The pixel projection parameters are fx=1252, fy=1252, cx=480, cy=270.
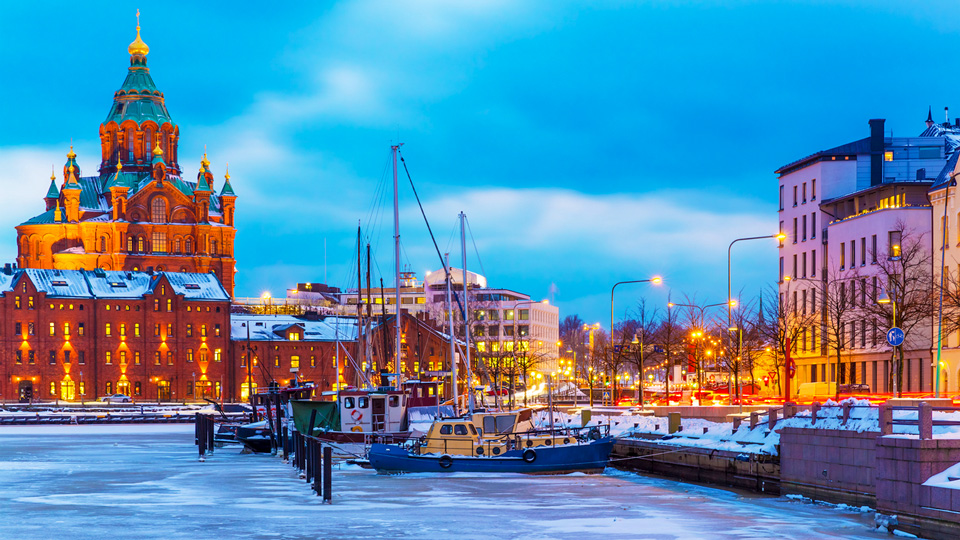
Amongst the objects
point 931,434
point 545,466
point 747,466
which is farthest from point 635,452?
point 931,434

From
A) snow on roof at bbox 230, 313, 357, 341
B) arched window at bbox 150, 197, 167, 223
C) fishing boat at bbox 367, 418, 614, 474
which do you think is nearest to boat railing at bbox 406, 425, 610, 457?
fishing boat at bbox 367, 418, 614, 474

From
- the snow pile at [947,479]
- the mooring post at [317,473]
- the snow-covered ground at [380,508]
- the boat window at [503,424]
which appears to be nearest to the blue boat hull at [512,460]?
the snow-covered ground at [380,508]

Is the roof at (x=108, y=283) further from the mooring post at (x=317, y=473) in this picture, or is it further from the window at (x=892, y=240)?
the mooring post at (x=317, y=473)

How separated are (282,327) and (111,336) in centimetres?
2254

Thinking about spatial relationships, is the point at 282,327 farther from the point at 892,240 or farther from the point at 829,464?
the point at 829,464

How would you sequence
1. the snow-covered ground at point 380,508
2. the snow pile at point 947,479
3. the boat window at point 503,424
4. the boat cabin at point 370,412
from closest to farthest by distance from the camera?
1. the snow pile at point 947,479
2. the snow-covered ground at point 380,508
3. the boat window at point 503,424
4. the boat cabin at point 370,412

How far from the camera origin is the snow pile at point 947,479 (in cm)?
2869

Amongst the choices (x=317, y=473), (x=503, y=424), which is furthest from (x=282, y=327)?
(x=317, y=473)

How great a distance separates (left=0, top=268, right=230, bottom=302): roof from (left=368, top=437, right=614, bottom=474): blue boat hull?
11057 centimetres

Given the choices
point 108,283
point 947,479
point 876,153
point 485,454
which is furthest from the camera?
point 108,283

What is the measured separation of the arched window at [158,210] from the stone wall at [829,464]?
16412 cm

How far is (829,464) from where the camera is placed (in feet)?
125

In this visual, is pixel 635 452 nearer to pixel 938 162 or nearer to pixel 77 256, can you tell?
pixel 938 162

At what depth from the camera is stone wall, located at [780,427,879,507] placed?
3569cm
